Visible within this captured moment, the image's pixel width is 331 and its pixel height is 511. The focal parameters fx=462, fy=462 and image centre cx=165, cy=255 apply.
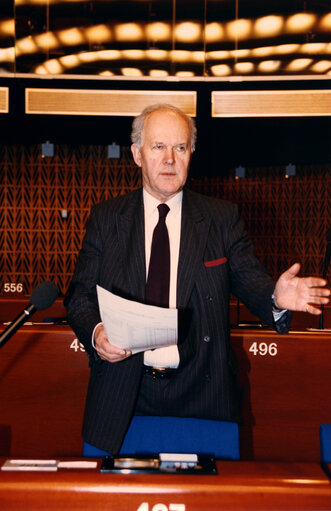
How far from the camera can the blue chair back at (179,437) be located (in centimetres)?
142

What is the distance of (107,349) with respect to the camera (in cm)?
124

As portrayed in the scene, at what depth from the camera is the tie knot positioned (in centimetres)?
165

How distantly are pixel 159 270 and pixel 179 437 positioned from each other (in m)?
0.53

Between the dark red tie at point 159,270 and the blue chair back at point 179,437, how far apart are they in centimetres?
38

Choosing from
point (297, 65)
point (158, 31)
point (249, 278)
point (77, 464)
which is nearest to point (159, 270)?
point (249, 278)

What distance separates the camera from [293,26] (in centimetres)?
505

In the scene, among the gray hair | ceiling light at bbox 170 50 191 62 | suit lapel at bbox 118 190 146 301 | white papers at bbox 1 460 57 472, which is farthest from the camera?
ceiling light at bbox 170 50 191 62

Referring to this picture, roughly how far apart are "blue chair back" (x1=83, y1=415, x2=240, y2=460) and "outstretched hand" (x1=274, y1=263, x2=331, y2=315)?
446 millimetres

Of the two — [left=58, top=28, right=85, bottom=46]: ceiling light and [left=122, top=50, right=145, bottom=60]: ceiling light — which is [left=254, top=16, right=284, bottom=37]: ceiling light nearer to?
[left=122, top=50, right=145, bottom=60]: ceiling light

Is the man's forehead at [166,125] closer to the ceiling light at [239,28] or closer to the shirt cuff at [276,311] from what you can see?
the shirt cuff at [276,311]

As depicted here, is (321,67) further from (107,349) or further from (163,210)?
(107,349)

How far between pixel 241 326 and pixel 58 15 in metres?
4.08

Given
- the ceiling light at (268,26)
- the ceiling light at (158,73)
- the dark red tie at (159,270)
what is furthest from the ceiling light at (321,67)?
the dark red tie at (159,270)

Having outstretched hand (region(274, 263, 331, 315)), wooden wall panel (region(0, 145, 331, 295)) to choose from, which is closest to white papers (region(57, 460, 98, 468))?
outstretched hand (region(274, 263, 331, 315))
